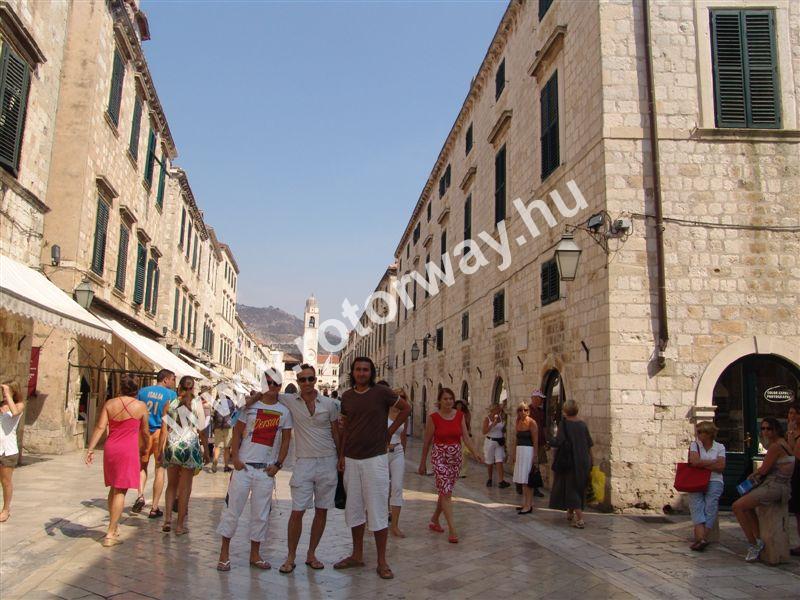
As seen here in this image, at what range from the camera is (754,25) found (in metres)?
9.73

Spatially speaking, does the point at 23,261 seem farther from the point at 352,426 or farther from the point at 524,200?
the point at 524,200

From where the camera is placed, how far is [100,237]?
14.8 m

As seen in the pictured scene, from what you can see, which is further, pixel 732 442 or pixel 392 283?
pixel 392 283

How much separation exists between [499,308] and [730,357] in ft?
22.5

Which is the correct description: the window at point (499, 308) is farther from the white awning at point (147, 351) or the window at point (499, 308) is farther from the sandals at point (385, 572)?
the sandals at point (385, 572)

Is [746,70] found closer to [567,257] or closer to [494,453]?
[567,257]

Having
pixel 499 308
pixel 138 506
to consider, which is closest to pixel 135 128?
pixel 499 308

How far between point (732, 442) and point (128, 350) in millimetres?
14963

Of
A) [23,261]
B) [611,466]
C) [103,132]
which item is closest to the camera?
[611,466]

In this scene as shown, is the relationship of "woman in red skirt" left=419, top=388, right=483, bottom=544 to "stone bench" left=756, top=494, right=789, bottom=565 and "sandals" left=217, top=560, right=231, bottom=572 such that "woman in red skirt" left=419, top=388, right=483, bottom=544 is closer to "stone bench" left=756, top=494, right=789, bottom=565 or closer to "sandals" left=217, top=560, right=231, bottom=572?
"sandals" left=217, top=560, right=231, bottom=572

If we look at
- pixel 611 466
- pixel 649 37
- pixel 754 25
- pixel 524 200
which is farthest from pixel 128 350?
pixel 754 25

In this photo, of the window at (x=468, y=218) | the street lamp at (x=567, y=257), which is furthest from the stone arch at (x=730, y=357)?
the window at (x=468, y=218)

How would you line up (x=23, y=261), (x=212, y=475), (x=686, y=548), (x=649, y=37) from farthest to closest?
1. (x=212, y=475)
2. (x=23, y=261)
3. (x=649, y=37)
4. (x=686, y=548)

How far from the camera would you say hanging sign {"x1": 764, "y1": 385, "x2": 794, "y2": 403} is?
29.6 feet
